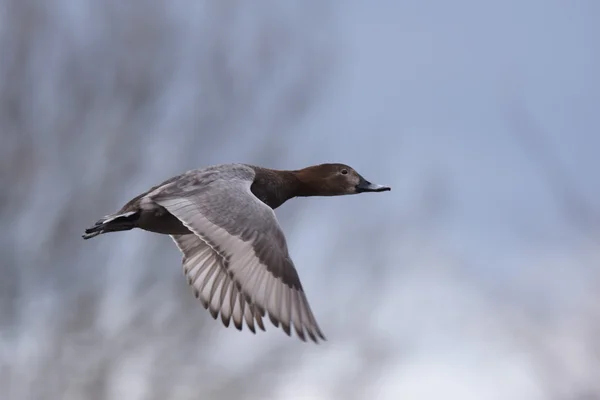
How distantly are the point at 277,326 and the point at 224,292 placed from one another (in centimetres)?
157

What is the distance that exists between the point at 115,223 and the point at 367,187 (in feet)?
8.01

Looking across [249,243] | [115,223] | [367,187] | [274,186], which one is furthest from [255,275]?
[367,187]

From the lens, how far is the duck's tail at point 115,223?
7441mm

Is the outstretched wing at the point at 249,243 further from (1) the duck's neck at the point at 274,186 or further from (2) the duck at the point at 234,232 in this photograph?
(1) the duck's neck at the point at 274,186

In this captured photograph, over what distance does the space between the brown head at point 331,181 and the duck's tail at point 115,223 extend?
1.62 meters

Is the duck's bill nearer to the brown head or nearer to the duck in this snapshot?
the brown head

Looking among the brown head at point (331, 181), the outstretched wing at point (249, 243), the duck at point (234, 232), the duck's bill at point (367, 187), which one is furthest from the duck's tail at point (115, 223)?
the duck's bill at point (367, 187)

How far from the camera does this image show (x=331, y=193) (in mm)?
9023

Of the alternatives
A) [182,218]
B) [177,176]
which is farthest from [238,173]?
[182,218]

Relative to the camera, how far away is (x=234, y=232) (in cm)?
712

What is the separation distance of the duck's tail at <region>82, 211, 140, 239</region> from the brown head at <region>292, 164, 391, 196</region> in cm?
162

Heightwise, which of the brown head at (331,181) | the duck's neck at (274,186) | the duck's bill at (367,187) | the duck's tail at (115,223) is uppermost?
the duck's tail at (115,223)

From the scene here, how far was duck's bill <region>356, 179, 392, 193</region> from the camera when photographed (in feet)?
30.1

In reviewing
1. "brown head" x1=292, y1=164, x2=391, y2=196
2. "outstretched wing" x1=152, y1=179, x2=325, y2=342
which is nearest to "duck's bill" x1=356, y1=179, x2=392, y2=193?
"brown head" x1=292, y1=164, x2=391, y2=196
